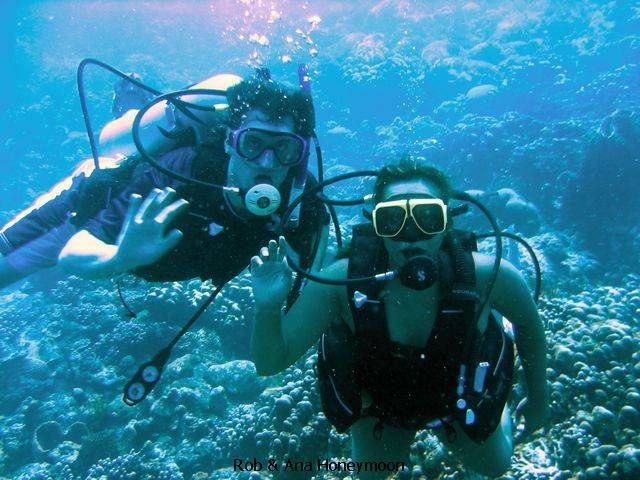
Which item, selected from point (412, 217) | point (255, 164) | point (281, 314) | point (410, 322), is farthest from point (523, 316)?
point (255, 164)

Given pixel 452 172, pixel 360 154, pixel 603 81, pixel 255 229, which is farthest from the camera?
pixel 360 154

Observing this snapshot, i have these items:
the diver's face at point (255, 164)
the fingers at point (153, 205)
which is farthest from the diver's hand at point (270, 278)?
the diver's face at point (255, 164)

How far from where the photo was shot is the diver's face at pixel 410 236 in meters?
2.49

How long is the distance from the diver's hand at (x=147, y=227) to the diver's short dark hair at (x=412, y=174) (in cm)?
147

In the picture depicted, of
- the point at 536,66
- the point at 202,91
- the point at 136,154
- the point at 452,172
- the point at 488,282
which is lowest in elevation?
the point at 488,282

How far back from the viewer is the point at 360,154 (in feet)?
65.2

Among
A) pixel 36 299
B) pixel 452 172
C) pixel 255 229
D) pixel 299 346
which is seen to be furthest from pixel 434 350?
pixel 36 299

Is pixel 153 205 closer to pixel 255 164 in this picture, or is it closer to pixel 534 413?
pixel 255 164

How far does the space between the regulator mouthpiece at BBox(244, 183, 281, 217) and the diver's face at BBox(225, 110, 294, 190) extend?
26 cm

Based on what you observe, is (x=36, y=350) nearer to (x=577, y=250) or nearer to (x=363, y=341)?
(x=363, y=341)

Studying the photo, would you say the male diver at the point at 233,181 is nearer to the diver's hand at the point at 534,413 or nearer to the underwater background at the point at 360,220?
the diver's hand at the point at 534,413

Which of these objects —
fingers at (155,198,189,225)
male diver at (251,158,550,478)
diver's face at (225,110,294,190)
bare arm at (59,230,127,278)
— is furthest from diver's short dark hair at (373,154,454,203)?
bare arm at (59,230,127,278)

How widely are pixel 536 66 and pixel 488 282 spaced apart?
881 inches

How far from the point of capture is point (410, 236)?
249cm
